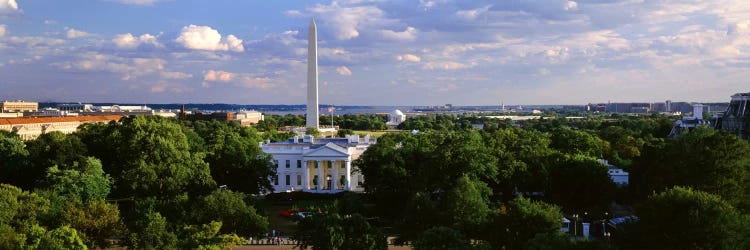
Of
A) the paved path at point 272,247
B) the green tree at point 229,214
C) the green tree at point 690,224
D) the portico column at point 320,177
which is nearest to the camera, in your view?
the green tree at point 690,224

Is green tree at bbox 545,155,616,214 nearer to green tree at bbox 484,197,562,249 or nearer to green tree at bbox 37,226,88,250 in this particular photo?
green tree at bbox 484,197,562,249

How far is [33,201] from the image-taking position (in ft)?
119

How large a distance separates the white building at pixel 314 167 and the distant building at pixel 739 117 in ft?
132

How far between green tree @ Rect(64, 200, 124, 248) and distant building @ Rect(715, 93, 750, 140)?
2425 inches

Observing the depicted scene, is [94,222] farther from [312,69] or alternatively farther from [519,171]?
[312,69]

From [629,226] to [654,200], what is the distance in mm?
1811

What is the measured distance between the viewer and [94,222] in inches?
1364

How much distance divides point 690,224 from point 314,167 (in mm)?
45458

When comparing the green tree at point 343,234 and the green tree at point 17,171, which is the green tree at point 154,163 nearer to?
the green tree at point 17,171

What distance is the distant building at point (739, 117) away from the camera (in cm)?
6806

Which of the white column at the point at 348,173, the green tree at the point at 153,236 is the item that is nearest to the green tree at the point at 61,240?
the green tree at the point at 153,236

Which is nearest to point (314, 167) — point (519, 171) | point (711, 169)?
point (519, 171)

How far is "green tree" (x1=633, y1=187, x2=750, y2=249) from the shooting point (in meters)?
28.5

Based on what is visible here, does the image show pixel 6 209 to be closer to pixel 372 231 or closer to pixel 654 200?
pixel 372 231
